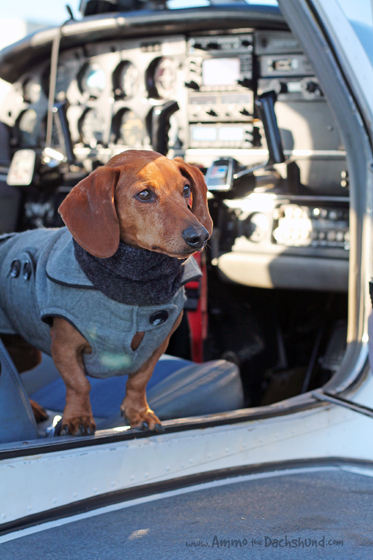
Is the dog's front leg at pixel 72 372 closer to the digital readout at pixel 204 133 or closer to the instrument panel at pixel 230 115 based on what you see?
the instrument panel at pixel 230 115

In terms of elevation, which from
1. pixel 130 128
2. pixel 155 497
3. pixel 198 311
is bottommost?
pixel 155 497

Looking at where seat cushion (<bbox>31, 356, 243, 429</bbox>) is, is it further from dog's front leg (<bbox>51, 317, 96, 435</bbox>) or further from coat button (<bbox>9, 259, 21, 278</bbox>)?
coat button (<bbox>9, 259, 21, 278</bbox>)

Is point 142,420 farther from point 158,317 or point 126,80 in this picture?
A: point 126,80

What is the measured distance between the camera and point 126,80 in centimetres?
276

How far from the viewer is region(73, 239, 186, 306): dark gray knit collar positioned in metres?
0.96

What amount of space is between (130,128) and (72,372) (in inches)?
75.7

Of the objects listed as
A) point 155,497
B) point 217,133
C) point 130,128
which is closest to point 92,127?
point 130,128

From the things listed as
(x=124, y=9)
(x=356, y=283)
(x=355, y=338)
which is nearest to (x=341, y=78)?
(x=356, y=283)

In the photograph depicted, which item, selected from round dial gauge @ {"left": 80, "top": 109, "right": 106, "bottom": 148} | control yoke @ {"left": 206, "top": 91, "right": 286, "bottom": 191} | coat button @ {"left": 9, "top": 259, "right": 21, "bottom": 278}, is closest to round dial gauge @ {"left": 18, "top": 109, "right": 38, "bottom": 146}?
round dial gauge @ {"left": 80, "top": 109, "right": 106, "bottom": 148}

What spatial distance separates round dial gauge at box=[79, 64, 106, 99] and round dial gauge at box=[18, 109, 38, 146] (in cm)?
34

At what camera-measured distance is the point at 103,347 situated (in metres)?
1.08

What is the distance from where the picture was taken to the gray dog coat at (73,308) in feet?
3.40

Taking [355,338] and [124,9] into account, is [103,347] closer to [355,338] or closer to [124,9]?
[355,338]

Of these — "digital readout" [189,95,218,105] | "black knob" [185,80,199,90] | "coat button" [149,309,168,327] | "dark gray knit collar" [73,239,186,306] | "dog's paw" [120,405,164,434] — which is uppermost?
"black knob" [185,80,199,90]
